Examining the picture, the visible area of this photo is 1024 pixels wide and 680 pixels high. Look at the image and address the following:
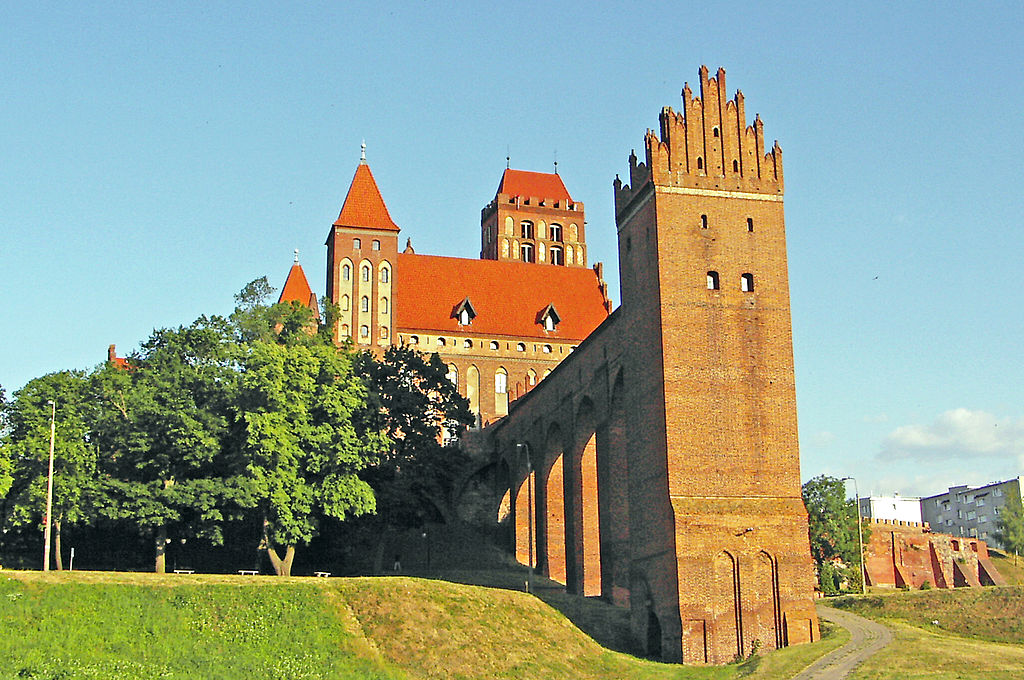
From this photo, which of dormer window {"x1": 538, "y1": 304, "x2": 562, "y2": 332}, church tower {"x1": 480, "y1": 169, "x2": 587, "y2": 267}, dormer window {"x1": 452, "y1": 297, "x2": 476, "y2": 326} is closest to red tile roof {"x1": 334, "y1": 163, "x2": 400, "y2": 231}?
dormer window {"x1": 452, "y1": 297, "x2": 476, "y2": 326}

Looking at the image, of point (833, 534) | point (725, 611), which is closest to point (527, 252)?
point (833, 534)

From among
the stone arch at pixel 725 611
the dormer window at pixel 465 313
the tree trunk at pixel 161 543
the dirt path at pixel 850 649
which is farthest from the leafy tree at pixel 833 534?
the tree trunk at pixel 161 543

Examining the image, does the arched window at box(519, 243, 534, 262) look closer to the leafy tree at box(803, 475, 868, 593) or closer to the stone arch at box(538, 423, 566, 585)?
the leafy tree at box(803, 475, 868, 593)

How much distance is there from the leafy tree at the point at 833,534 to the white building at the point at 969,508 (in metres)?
55.4

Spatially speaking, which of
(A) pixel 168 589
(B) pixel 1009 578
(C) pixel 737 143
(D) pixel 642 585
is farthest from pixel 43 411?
(B) pixel 1009 578

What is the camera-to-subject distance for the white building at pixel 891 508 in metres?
119

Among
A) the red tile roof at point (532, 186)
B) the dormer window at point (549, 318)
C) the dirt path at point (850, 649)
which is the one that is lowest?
the dirt path at point (850, 649)

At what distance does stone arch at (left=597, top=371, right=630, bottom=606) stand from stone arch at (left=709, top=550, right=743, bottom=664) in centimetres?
623

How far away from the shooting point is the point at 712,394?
1713 inches

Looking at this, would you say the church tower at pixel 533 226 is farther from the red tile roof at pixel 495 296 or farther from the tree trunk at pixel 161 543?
the tree trunk at pixel 161 543

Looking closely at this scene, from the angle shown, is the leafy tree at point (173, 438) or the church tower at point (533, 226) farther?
the church tower at point (533, 226)

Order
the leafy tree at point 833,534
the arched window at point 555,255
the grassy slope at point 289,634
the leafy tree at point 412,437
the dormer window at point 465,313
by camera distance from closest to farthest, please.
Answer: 1. the grassy slope at point 289,634
2. the leafy tree at point 412,437
3. the leafy tree at point 833,534
4. the dormer window at point 465,313
5. the arched window at point 555,255

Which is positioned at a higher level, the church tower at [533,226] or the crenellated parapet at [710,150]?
the church tower at [533,226]

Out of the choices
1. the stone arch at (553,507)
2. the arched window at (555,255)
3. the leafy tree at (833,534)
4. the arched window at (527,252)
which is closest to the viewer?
the stone arch at (553,507)
